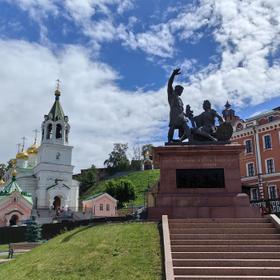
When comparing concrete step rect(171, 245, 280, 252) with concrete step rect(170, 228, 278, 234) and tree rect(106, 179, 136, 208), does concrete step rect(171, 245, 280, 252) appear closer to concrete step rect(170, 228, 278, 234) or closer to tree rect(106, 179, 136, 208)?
concrete step rect(170, 228, 278, 234)

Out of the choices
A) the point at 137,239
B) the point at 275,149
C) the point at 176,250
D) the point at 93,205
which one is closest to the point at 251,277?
the point at 176,250

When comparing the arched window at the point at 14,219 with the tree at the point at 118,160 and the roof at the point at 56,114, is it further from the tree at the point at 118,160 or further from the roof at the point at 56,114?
the tree at the point at 118,160

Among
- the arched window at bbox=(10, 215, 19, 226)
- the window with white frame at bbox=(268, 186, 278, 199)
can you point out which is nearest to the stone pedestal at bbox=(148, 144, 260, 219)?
the window with white frame at bbox=(268, 186, 278, 199)

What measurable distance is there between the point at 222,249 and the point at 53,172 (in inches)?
2188

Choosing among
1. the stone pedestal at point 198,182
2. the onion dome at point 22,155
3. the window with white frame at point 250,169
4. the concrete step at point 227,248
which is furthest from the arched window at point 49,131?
the concrete step at point 227,248

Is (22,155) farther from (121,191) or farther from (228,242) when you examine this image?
(228,242)

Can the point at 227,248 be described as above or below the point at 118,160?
below

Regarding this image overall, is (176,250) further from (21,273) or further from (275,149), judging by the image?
(275,149)

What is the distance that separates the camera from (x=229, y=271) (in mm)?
9250

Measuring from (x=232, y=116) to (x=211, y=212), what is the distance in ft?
127

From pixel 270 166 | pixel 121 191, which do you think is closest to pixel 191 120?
pixel 270 166

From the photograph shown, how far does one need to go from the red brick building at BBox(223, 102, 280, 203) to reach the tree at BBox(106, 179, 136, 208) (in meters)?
33.0

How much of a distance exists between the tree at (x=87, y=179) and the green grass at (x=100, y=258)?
9066cm

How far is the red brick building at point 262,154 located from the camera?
42344 mm
